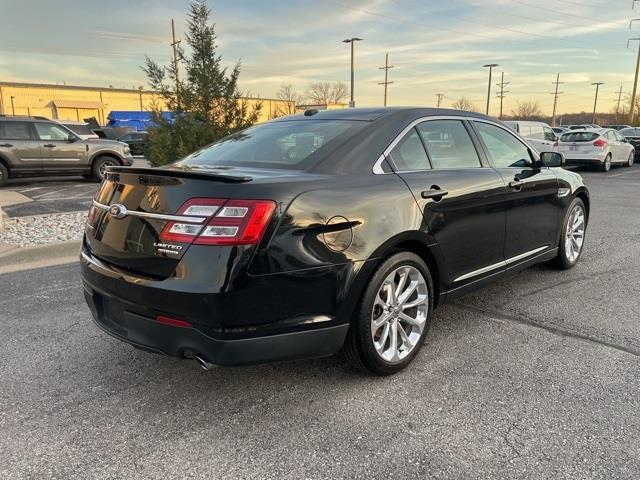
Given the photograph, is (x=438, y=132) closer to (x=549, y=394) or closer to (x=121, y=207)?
(x=549, y=394)

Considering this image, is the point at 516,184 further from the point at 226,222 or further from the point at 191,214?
the point at 191,214

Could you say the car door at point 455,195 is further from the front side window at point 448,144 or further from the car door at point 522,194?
the car door at point 522,194

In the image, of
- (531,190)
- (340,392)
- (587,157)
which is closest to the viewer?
(340,392)

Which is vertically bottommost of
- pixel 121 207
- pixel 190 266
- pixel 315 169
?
pixel 190 266

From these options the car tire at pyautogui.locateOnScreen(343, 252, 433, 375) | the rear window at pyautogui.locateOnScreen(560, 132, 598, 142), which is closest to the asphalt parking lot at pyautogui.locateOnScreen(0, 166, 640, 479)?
the car tire at pyautogui.locateOnScreen(343, 252, 433, 375)

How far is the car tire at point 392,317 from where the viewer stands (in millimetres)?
2898

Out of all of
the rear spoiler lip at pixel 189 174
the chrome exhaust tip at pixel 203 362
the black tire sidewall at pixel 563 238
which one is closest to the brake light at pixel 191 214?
the rear spoiler lip at pixel 189 174

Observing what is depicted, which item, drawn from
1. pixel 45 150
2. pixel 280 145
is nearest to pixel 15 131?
pixel 45 150

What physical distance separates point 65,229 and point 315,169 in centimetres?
571

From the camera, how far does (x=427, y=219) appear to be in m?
3.23

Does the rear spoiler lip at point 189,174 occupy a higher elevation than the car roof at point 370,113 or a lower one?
lower

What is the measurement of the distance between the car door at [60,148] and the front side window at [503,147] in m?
12.1

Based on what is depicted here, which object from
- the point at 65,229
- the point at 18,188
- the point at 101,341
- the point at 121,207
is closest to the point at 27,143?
the point at 18,188

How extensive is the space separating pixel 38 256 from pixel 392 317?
480 cm
